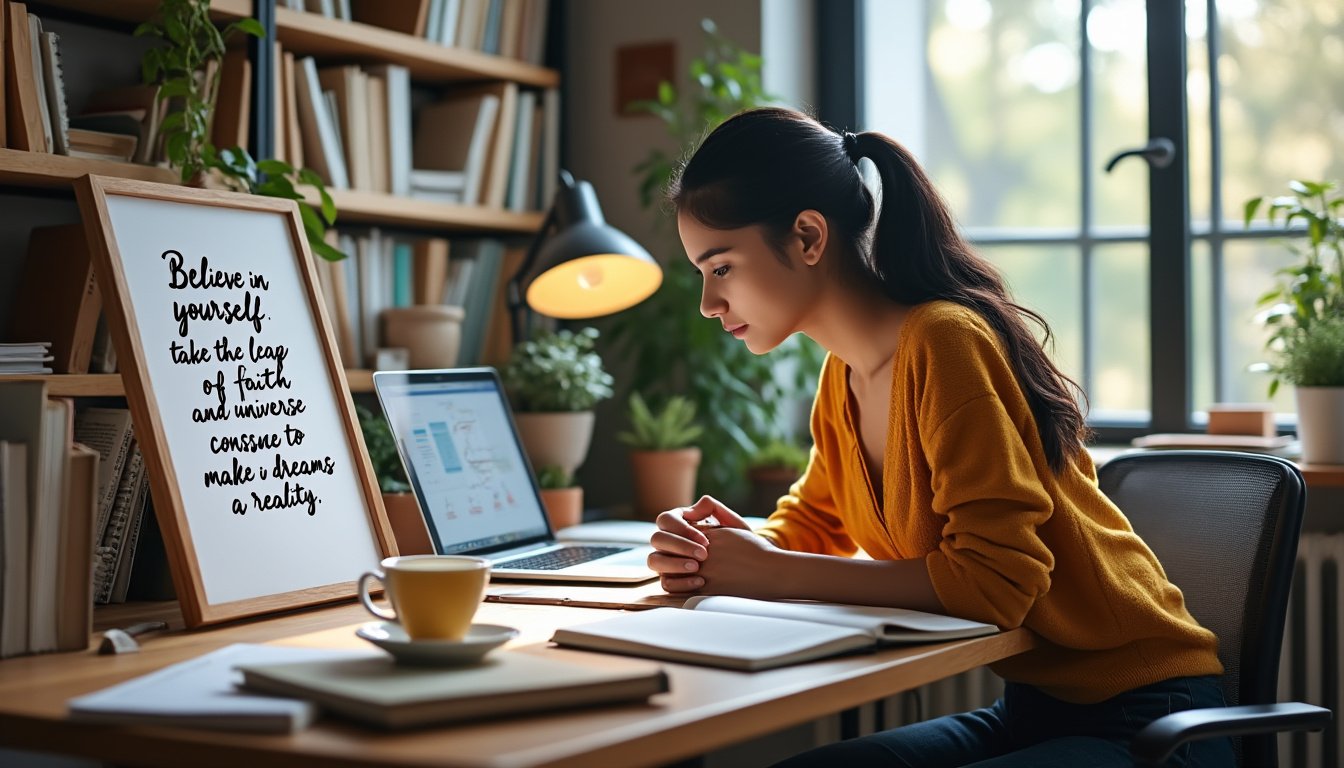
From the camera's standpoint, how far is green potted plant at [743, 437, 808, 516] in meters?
2.68

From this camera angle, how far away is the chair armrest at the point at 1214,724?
4.01 feet

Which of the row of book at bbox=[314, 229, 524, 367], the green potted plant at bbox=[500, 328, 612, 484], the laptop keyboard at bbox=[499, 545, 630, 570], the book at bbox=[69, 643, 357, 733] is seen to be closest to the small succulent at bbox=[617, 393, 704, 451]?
the green potted plant at bbox=[500, 328, 612, 484]

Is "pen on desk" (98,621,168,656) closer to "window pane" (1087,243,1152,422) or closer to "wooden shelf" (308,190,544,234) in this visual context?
"wooden shelf" (308,190,544,234)

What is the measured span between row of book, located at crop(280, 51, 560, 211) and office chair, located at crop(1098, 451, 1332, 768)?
148 centimetres

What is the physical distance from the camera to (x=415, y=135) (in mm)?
2754

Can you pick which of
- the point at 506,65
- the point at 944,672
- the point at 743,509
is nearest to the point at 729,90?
the point at 506,65

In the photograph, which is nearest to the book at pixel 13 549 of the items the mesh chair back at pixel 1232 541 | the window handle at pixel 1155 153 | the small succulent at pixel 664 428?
the mesh chair back at pixel 1232 541

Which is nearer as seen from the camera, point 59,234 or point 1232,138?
point 59,234

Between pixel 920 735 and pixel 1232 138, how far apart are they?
69.1 inches

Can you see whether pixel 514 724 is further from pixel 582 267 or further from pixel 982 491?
pixel 582 267

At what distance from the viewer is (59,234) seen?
6.04 feet

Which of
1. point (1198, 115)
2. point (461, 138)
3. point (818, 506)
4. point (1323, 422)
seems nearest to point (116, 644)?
point (818, 506)

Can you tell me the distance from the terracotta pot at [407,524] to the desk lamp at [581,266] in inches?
17.8

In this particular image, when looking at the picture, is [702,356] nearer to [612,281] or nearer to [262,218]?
[612,281]
